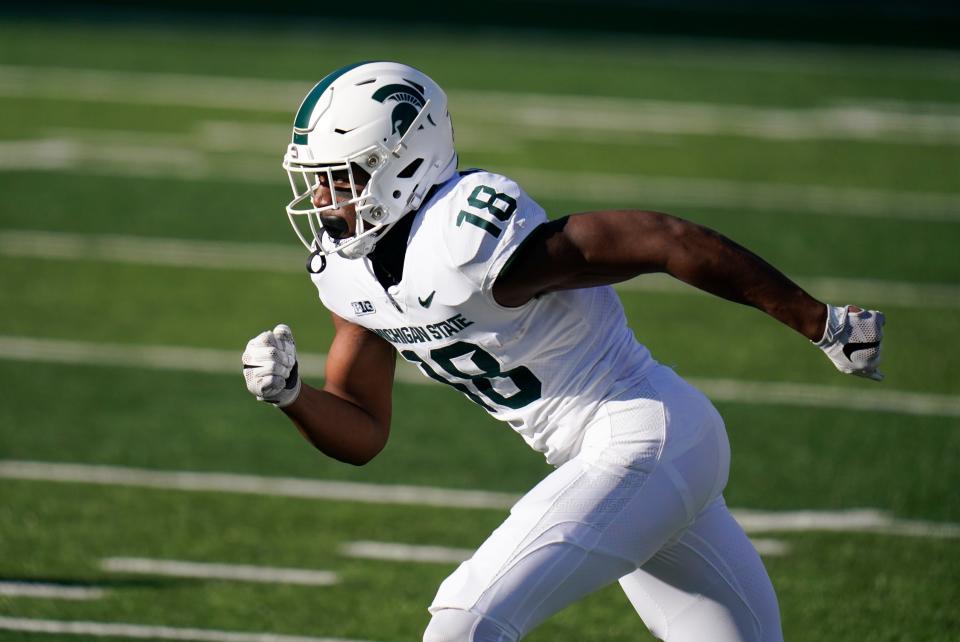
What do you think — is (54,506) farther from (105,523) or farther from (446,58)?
(446,58)

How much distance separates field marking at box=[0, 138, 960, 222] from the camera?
942 centimetres

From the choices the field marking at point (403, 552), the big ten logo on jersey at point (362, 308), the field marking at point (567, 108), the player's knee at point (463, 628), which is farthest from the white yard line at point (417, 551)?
the field marking at point (567, 108)

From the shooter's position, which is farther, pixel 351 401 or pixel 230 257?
pixel 230 257

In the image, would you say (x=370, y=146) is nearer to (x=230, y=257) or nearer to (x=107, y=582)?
(x=107, y=582)

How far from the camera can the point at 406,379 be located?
6918mm

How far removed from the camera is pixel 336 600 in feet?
15.5

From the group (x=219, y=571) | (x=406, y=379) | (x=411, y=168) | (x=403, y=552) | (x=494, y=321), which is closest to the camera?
(x=494, y=321)

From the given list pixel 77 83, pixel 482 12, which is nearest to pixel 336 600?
pixel 77 83

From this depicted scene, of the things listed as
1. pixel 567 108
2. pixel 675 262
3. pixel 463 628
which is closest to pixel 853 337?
pixel 675 262

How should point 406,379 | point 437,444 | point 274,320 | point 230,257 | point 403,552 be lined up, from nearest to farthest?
point 403,552 < point 437,444 < point 406,379 < point 274,320 < point 230,257

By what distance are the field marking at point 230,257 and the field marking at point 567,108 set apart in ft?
10.1

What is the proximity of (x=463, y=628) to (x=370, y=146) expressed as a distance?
1.09 m

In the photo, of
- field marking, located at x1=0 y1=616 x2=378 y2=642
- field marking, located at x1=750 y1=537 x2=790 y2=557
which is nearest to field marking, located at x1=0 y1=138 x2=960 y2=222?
field marking, located at x1=750 y1=537 x2=790 y2=557

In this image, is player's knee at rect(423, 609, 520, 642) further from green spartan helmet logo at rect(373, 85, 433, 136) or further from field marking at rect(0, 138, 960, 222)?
field marking at rect(0, 138, 960, 222)
